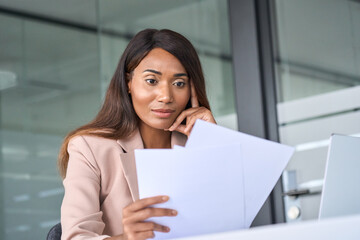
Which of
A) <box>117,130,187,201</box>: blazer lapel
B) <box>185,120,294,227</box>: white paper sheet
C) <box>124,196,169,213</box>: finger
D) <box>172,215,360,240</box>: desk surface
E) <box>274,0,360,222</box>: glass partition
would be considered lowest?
<box>172,215,360,240</box>: desk surface

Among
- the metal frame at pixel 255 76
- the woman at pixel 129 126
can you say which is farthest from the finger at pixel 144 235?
the metal frame at pixel 255 76

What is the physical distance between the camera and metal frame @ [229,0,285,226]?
284 cm

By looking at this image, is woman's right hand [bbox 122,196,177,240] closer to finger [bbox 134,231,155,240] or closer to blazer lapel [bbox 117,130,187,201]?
finger [bbox 134,231,155,240]

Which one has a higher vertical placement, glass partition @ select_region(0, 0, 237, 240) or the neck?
glass partition @ select_region(0, 0, 237, 240)

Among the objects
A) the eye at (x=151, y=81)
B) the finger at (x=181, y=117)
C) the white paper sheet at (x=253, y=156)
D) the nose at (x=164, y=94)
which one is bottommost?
the white paper sheet at (x=253, y=156)

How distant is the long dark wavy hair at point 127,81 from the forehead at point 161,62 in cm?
1

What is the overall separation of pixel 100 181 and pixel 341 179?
0.72m

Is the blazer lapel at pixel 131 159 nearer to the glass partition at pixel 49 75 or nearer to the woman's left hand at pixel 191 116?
the woman's left hand at pixel 191 116

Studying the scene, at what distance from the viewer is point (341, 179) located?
1260 millimetres

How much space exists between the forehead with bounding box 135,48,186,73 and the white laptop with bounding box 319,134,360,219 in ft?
2.13

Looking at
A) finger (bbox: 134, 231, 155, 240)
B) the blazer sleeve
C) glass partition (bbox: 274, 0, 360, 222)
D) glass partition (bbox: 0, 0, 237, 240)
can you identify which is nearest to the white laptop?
finger (bbox: 134, 231, 155, 240)

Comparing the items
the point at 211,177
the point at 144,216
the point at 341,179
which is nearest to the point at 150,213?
the point at 144,216

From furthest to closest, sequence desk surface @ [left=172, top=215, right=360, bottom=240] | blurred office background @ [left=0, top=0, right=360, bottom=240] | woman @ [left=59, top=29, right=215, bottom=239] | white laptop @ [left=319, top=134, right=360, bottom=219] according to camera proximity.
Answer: blurred office background @ [left=0, top=0, right=360, bottom=240] < woman @ [left=59, top=29, right=215, bottom=239] < white laptop @ [left=319, top=134, right=360, bottom=219] < desk surface @ [left=172, top=215, right=360, bottom=240]

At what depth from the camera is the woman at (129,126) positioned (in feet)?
5.24
